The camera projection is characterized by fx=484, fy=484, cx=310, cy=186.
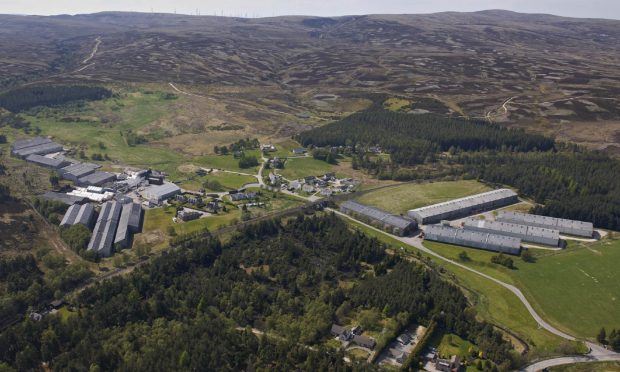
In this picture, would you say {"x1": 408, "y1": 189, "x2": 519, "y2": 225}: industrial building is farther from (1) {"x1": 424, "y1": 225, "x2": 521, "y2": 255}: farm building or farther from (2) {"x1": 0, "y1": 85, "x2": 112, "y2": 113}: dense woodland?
(2) {"x1": 0, "y1": 85, "x2": 112, "y2": 113}: dense woodland

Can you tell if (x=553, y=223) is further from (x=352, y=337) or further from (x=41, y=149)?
(x=41, y=149)

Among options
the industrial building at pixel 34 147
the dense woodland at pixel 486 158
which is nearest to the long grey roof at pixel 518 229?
the dense woodland at pixel 486 158

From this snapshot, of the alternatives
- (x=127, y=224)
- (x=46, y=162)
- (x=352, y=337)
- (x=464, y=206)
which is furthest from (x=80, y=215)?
(x=464, y=206)

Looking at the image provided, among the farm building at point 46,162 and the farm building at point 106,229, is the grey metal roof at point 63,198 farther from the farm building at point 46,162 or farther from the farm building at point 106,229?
the farm building at point 46,162

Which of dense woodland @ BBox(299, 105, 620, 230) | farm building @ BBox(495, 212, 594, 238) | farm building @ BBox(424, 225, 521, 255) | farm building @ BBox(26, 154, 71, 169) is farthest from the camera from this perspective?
farm building @ BBox(26, 154, 71, 169)

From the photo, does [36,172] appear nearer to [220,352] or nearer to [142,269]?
[142,269]

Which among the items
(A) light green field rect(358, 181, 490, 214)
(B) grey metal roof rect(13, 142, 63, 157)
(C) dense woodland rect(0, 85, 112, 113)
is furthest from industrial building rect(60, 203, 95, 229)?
(C) dense woodland rect(0, 85, 112, 113)

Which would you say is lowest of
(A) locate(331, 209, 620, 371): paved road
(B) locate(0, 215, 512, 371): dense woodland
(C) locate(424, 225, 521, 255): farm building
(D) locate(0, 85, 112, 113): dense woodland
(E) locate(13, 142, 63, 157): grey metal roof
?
(A) locate(331, 209, 620, 371): paved road
